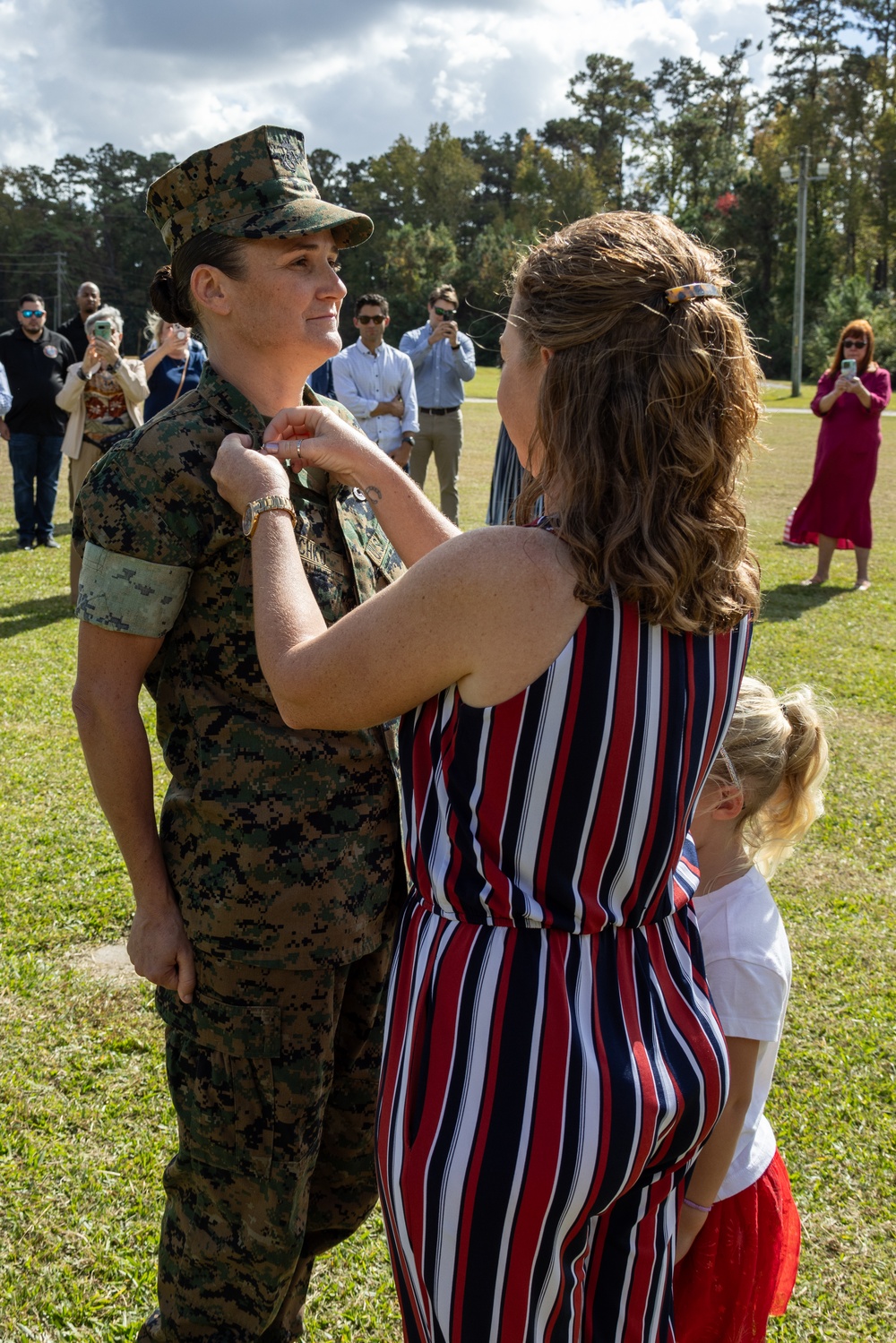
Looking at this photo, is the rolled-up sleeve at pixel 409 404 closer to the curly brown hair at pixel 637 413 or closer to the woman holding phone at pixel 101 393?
the woman holding phone at pixel 101 393

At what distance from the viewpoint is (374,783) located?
1891 mm

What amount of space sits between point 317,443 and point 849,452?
28.7 feet

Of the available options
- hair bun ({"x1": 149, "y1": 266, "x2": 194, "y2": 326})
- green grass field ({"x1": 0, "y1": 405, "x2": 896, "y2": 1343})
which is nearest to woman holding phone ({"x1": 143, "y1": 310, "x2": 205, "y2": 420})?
green grass field ({"x1": 0, "y1": 405, "x2": 896, "y2": 1343})

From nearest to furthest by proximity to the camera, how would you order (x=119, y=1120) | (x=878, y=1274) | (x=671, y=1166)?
(x=671, y=1166) < (x=878, y=1274) < (x=119, y=1120)

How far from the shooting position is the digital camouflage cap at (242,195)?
1818mm

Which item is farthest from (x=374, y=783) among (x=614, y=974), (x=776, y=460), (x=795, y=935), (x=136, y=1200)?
(x=776, y=460)

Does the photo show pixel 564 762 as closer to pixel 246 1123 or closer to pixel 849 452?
pixel 246 1123

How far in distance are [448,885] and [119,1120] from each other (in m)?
2.05

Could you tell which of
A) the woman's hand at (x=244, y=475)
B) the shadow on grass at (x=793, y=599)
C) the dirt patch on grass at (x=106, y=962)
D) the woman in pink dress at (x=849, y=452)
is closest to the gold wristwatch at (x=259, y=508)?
the woman's hand at (x=244, y=475)

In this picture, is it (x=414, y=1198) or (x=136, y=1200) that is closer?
(x=414, y=1198)

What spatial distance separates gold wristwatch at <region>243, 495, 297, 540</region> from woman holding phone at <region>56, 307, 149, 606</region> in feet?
22.5

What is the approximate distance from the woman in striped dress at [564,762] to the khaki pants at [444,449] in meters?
9.47

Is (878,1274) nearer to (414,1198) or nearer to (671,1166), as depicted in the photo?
(671,1166)

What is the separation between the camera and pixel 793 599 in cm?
923
